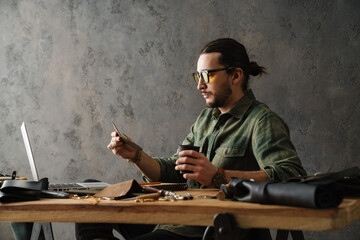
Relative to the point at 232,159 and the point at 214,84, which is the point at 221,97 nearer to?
the point at 214,84

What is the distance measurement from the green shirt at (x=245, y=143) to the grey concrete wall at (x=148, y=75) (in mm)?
968

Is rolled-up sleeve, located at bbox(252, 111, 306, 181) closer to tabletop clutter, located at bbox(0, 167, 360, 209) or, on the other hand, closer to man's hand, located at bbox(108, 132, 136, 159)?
tabletop clutter, located at bbox(0, 167, 360, 209)

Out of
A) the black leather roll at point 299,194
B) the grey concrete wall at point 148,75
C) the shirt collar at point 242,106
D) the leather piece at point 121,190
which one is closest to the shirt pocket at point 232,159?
the shirt collar at point 242,106

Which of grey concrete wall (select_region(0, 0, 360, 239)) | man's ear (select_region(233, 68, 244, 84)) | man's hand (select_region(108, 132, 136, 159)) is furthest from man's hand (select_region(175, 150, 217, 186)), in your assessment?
grey concrete wall (select_region(0, 0, 360, 239))

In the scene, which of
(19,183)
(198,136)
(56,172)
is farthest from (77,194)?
(56,172)

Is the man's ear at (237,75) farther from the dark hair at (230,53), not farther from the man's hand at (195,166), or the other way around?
the man's hand at (195,166)

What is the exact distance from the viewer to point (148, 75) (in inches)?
135

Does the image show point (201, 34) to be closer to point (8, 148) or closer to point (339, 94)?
point (339, 94)

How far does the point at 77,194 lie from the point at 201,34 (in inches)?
85.2

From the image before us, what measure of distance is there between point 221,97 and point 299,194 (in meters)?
1.21

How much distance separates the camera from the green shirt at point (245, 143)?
165 centimetres

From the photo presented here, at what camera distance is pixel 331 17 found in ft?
9.37

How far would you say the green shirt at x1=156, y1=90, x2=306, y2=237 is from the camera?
1652 mm

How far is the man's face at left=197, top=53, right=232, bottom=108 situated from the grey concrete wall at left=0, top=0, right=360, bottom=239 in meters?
1.03
